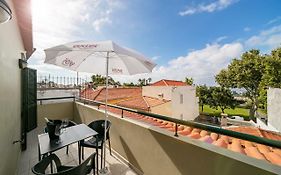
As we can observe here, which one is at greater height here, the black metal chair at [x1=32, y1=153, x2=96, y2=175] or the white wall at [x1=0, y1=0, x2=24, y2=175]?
the white wall at [x1=0, y1=0, x2=24, y2=175]

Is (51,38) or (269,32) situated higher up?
(269,32)

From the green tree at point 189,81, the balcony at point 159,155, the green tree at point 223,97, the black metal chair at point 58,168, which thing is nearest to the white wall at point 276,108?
the balcony at point 159,155

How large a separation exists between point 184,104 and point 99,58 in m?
18.3

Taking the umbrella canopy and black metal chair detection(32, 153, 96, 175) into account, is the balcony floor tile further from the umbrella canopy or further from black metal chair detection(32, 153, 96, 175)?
the umbrella canopy

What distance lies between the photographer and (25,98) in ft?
14.4

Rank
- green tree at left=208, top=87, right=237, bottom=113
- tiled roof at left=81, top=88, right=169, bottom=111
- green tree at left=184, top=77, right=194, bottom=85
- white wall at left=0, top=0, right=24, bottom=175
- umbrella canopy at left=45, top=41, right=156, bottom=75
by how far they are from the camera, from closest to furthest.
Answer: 1. white wall at left=0, top=0, right=24, bottom=175
2. umbrella canopy at left=45, top=41, right=156, bottom=75
3. tiled roof at left=81, top=88, right=169, bottom=111
4. green tree at left=208, top=87, right=237, bottom=113
5. green tree at left=184, top=77, right=194, bottom=85

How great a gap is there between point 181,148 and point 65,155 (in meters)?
2.89

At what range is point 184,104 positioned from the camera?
2045 cm

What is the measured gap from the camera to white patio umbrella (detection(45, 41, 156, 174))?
2.56 metres

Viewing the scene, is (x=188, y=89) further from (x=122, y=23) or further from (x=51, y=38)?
(x=51, y=38)

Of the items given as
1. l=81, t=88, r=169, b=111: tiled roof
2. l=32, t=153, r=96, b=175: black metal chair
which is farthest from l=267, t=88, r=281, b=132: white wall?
l=32, t=153, r=96, b=175: black metal chair

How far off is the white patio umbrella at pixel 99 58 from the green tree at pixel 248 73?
2113 cm

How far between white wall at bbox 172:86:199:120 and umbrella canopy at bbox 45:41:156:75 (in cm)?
1499

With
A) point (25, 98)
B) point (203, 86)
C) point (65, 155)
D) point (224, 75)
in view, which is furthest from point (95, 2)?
point (203, 86)
